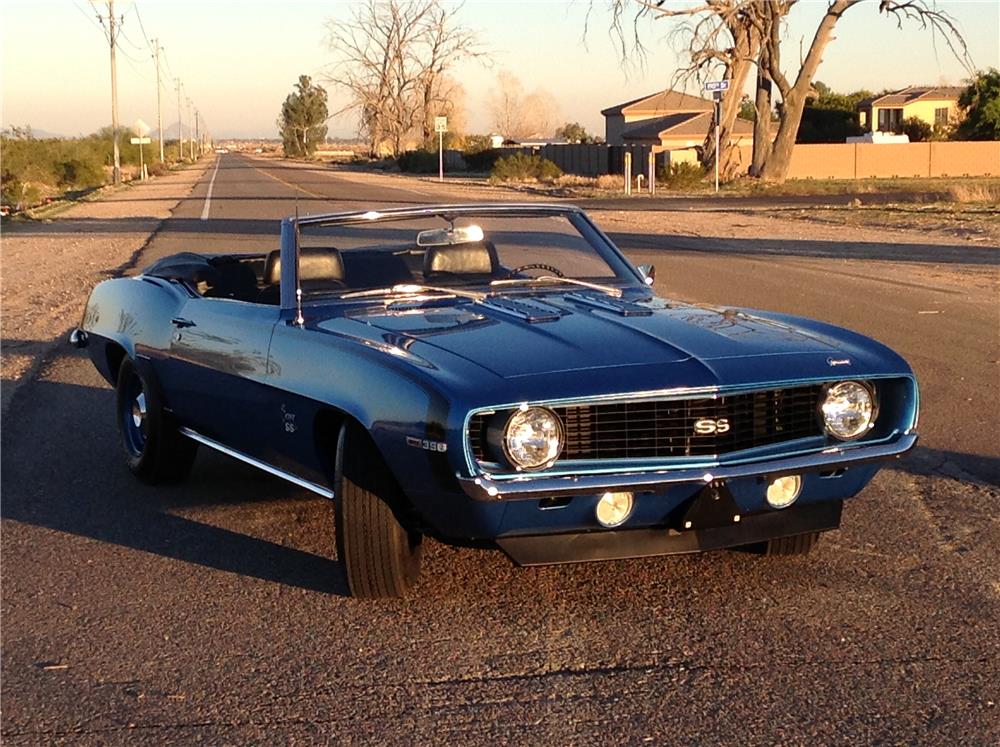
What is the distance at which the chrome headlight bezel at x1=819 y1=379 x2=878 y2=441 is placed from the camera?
443 cm

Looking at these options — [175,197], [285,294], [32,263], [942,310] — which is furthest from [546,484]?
[175,197]

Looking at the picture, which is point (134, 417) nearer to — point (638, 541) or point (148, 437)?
point (148, 437)

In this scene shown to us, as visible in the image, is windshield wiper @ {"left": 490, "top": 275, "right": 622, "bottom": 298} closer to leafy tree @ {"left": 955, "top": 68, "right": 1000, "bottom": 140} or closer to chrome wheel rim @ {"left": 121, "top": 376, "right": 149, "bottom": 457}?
chrome wheel rim @ {"left": 121, "top": 376, "right": 149, "bottom": 457}

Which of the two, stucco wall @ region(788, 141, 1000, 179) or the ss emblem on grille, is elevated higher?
stucco wall @ region(788, 141, 1000, 179)

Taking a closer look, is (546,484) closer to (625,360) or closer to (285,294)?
(625,360)

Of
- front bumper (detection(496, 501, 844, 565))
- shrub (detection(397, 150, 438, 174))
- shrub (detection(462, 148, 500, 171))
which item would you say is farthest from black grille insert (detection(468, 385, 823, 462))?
shrub (detection(397, 150, 438, 174))

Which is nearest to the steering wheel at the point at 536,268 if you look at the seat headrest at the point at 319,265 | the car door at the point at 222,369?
the seat headrest at the point at 319,265

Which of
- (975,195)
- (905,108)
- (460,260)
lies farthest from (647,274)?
(905,108)

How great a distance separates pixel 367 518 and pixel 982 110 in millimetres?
72495

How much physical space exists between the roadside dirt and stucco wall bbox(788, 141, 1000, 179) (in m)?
30.2

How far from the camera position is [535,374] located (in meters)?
4.14

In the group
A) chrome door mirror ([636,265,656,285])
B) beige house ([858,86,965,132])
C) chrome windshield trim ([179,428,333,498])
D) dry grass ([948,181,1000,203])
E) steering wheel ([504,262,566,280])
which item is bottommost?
chrome windshield trim ([179,428,333,498])

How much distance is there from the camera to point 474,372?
13.7ft

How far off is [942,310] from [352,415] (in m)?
9.87
